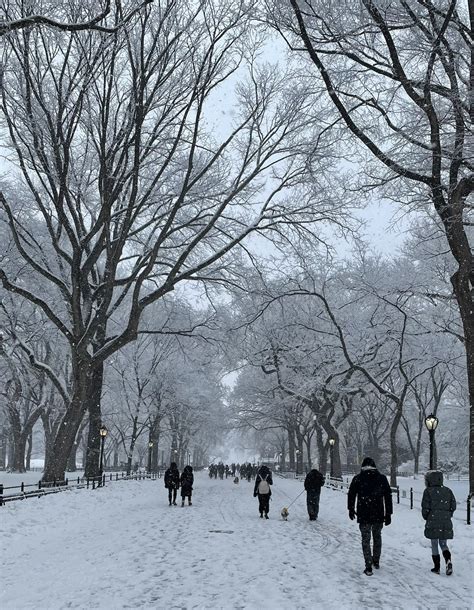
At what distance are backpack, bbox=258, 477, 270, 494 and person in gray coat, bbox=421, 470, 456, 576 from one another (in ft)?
27.9

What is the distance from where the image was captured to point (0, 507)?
13984 mm

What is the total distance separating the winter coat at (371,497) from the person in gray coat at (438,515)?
22.6 inches

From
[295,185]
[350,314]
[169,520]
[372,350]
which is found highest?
[295,185]

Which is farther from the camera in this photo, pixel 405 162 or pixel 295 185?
pixel 295 185

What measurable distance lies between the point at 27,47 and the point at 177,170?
8.05 meters

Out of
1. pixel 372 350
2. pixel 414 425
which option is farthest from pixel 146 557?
pixel 414 425

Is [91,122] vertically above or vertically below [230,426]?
above

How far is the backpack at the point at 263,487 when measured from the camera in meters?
17.0

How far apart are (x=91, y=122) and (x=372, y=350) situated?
20677mm

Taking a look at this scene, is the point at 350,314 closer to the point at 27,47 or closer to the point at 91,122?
the point at 91,122

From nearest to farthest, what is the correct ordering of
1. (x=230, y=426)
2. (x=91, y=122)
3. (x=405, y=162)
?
(x=405, y=162) → (x=91, y=122) → (x=230, y=426)

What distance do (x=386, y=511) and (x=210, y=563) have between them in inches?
114

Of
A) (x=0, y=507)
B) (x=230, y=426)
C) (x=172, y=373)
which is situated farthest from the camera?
(x=230, y=426)

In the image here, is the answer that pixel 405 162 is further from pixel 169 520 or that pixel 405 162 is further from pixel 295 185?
pixel 169 520
